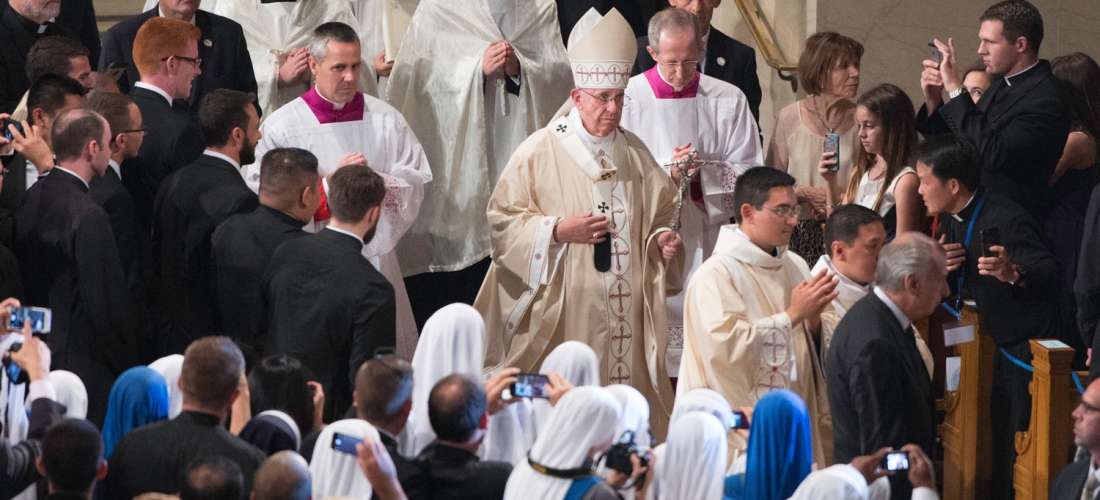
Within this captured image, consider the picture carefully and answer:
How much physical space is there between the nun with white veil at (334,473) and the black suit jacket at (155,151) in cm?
271

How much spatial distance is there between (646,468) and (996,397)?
2655 millimetres

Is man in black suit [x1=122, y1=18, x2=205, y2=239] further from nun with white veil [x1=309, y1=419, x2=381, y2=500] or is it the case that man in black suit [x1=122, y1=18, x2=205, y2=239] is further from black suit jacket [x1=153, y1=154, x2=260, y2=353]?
nun with white veil [x1=309, y1=419, x2=381, y2=500]

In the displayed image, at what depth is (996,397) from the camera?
6.00 metres

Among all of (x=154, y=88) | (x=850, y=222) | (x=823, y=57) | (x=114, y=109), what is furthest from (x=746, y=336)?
(x=154, y=88)

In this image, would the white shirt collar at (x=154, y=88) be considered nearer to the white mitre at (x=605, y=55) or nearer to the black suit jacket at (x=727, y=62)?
the white mitre at (x=605, y=55)

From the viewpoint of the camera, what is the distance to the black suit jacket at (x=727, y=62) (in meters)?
7.78

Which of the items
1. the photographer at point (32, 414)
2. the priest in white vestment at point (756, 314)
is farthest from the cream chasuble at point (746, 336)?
the photographer at point (32, 414)

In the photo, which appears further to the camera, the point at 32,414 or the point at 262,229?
the point at 262,229

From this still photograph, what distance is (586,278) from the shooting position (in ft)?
21.3

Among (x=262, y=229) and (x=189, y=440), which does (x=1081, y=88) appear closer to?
(x=262, y=229)

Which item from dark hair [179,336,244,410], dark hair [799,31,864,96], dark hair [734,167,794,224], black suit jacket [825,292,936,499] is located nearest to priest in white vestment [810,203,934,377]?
dark hair [734,167,794,224]

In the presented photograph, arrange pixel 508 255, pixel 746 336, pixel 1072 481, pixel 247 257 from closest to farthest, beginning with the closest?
pixel 1072 481 → pixel 746 336 → pixel 247 257 → pixel 508 255

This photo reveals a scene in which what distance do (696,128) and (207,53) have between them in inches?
102

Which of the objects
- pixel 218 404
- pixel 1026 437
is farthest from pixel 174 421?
pixel 1026 437
